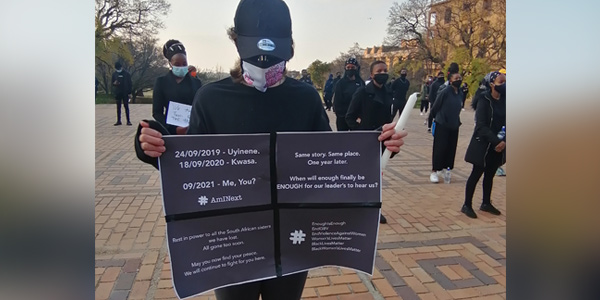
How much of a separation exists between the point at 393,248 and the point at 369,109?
5.58 feet

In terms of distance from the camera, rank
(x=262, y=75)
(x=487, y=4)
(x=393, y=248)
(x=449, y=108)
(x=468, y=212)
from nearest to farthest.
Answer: (x=262, y=75)
(x=393, y=248)
(x=468, y=212)
(x=449, y=108)
(x=487, y=4)

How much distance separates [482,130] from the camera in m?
4.81

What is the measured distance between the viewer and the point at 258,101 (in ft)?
5.51

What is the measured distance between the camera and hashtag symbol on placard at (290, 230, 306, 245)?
170 centimetres

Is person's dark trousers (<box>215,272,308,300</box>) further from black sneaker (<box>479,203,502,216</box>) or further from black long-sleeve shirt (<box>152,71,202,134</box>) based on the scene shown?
black sneaker (<box>479,203,502,216</box>)

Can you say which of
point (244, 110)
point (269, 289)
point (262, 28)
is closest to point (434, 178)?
point (269, 289)

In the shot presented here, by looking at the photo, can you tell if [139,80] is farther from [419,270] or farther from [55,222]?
[55,222]

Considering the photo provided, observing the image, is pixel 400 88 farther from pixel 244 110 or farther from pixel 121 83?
pixel 244 110

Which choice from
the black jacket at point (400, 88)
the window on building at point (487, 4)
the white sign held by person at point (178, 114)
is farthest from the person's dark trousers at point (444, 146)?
the window on building at point (487, 4)

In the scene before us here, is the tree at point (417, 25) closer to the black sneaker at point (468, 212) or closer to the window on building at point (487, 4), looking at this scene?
the window on building at point (487, 4)

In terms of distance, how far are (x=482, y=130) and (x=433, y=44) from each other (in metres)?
35.5

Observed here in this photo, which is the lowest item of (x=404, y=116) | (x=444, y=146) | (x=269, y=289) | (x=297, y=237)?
(x=269, y=289)

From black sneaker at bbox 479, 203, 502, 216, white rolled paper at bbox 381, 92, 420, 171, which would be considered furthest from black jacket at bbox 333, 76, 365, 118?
white rolled paper at bbox 381, 92, 420, 171

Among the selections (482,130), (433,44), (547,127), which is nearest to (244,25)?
(547,127)
